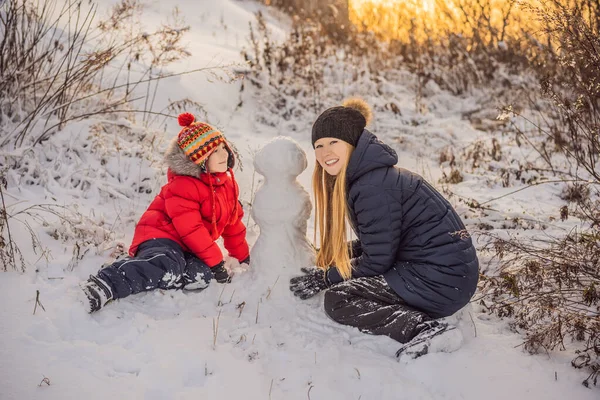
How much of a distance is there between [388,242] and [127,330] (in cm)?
151

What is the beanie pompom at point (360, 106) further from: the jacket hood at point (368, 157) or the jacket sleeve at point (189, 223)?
the jacket sleeve at point (189, 223)

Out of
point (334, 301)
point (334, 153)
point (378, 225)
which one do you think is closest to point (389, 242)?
point (378, 225)

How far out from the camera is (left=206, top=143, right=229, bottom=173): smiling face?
3261 millimetres

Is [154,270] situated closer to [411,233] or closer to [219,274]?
[219,274]

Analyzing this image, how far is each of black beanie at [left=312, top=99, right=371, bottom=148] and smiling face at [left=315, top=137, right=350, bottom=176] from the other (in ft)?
0.10

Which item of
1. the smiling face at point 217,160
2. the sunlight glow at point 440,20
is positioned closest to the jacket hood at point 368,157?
the smiling face at point 217,160

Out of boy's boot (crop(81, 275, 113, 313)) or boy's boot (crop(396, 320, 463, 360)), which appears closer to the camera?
boy's boot (crop(396, 320, 463, 360))

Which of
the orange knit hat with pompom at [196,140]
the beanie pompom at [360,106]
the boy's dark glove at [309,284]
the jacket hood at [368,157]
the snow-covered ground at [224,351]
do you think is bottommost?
the snow-covered ground at [224,351]

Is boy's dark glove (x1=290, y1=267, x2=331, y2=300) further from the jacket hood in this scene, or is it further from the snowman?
the jacket hood

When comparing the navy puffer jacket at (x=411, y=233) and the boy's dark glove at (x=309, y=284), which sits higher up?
the navy puffer jacket at (x=411, y=233)

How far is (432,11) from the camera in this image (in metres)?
9.18

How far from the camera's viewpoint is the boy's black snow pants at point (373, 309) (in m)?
2.54

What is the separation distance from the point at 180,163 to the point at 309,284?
1.22 m

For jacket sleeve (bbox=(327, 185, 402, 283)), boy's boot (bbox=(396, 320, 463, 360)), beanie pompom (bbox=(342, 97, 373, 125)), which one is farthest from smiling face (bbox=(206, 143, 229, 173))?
boy's boot (bbox=(396, 320, 463, 360))
